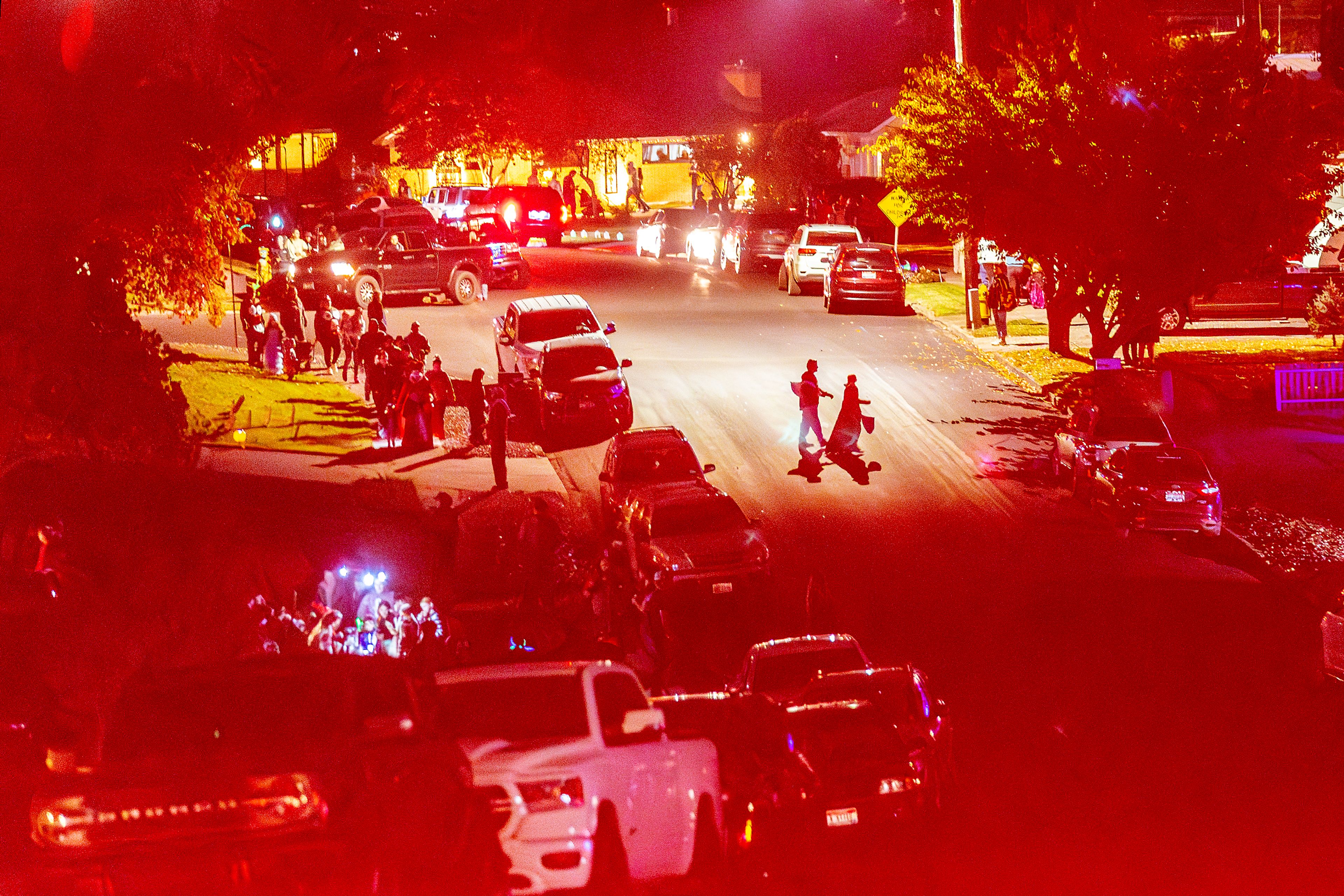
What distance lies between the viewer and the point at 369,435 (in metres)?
26.8

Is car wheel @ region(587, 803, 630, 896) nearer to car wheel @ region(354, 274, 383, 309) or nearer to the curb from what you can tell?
the curb

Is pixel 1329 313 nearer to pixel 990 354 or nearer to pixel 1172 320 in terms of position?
pixel 1172 320

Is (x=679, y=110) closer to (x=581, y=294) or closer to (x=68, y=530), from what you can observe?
(x=581, y=294)

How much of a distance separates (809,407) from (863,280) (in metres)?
12.6

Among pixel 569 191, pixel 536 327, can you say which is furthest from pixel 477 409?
pixel 569 191

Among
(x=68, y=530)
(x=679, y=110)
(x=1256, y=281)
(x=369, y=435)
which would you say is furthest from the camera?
(x=679, y=110)

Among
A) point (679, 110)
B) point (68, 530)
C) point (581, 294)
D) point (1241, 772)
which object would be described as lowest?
point (1241, 772)

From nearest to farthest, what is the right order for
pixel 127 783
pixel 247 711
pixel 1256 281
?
1. pixel 127 783
2. pixel 247 711
3. pixel 1256 281

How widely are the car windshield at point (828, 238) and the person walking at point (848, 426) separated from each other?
14.3m

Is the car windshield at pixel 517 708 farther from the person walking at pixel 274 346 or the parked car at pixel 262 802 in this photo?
the person walking at pixel 274 346

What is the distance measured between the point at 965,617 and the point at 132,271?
39.1 ft

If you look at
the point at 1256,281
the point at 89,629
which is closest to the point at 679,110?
the point at 1256,281

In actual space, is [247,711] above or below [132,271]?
below

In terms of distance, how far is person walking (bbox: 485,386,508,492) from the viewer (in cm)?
2369
